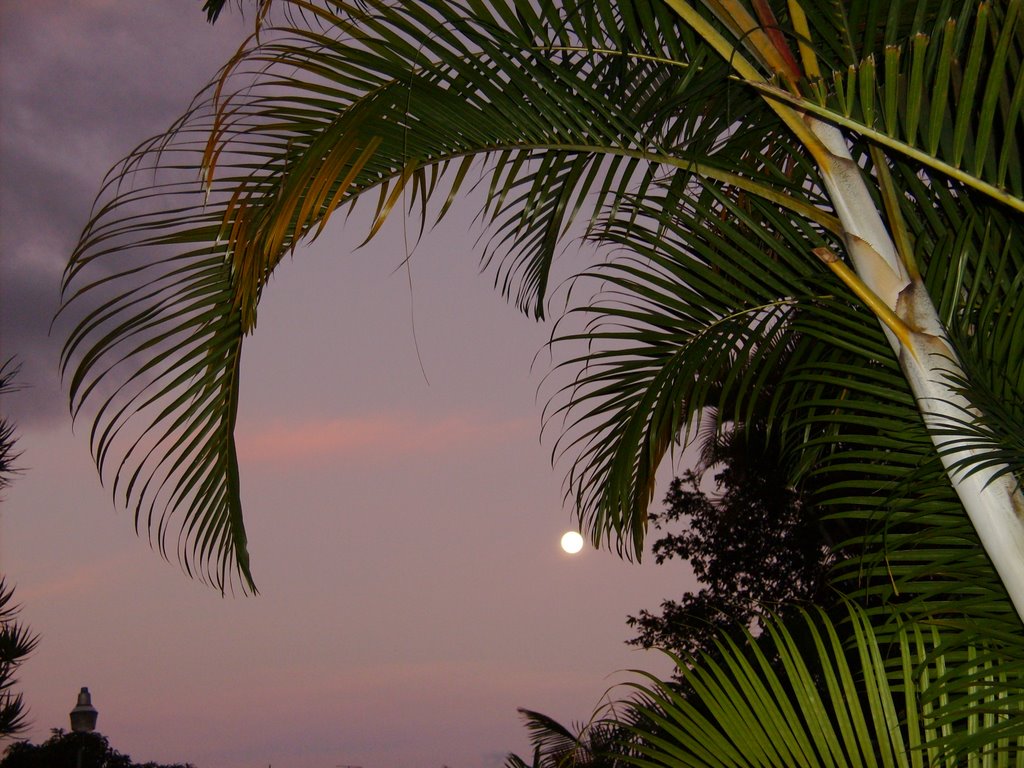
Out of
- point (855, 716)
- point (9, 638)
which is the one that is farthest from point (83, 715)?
point (855, 716)

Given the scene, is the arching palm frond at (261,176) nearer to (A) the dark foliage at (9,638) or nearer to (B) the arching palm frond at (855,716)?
(B) the arching palm frond at (855,716)

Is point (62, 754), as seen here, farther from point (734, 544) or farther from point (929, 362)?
point (929, 362)

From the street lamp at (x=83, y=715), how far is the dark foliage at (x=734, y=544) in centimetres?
644

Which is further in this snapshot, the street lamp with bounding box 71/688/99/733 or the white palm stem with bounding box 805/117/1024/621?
the street lamp with bounding box 71/688/99/733

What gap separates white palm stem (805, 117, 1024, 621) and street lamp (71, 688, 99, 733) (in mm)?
8713

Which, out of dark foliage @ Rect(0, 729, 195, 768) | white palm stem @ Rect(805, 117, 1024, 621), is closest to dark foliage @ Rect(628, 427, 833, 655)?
dark foliage @ Rect(0, 729, 195, 768)

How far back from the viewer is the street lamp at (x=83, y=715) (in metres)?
8.33

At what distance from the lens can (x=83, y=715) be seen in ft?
27.5

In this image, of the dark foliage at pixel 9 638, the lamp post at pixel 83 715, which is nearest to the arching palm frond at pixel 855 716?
the dark foliage at pixel 9 638

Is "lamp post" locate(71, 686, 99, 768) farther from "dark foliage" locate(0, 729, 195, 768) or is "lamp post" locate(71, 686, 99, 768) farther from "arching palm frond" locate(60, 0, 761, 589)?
"arching palm frond" locate(60, 0, 761, 589)

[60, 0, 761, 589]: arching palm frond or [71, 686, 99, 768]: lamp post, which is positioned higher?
[60, 0, 761, 589]: arching palm frond

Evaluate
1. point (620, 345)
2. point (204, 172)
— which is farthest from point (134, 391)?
point (620, 345)

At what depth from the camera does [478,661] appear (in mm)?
10789

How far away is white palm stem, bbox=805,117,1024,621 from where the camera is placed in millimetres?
1369
